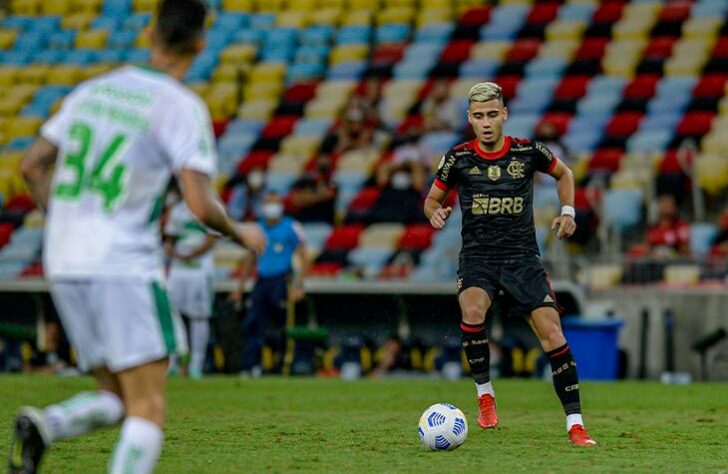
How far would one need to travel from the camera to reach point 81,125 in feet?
17.9

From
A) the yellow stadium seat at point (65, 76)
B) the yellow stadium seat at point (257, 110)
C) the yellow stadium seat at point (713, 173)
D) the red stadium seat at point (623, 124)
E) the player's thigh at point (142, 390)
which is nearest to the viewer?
the player's thigh at point (142, 390)

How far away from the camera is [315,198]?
21172 mm

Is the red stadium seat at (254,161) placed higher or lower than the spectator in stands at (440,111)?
lower

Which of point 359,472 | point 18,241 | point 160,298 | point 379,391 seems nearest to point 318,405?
point 379,391

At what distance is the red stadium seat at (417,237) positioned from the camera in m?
19.8

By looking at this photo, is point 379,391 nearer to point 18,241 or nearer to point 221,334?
point 221,334

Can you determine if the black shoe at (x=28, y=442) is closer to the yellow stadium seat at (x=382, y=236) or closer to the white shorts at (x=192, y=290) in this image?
the white shorts at (x=192, y=290)

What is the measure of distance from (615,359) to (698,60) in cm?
724

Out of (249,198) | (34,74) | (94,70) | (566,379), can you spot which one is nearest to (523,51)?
(249,198)

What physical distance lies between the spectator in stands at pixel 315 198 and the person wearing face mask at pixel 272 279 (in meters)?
3.31

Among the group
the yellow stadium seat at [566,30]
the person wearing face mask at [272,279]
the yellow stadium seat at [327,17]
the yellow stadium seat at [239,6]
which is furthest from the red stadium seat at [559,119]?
the yellow stadium seat at [239,6]

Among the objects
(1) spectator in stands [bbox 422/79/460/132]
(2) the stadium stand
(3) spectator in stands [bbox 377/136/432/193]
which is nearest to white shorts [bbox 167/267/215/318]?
(2) the stadium stand

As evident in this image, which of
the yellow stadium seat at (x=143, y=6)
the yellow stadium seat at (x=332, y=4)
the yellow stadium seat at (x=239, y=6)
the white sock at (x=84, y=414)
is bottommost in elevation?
the white sock at (x=84, y=414)

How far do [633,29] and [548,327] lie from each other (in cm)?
1612
